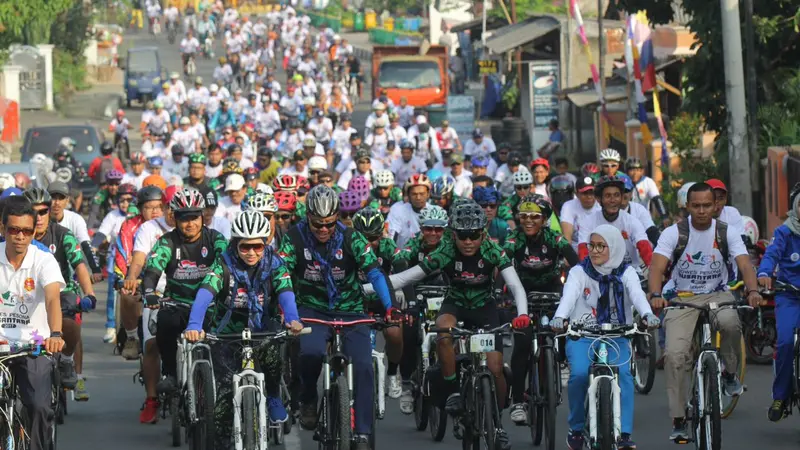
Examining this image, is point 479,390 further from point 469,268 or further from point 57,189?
point 57,189

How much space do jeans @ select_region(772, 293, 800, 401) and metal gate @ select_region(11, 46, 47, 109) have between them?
41566 millimetres

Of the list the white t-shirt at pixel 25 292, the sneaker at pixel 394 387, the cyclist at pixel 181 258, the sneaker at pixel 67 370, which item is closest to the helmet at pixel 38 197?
the cyclist at pixel 181 258

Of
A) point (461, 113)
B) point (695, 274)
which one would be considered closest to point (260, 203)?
point (695, 274)

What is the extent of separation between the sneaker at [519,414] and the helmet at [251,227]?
97.7 inches

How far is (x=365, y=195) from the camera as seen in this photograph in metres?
18.1

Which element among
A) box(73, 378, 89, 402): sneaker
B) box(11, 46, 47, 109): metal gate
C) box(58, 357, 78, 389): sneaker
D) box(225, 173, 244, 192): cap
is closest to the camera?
box(58, 357, 78, 389): sneaker

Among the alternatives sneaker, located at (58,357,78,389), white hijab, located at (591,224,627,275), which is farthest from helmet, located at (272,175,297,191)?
white hijab, located at (591,224,627,275)

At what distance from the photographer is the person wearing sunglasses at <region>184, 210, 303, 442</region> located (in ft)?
36.8

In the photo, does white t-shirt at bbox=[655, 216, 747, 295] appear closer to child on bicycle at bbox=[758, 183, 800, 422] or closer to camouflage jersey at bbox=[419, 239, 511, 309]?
child on bicycle at bbox=[758, 183, 800, 422]

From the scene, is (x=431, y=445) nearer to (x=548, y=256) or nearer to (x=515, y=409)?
(x=515, y=409)

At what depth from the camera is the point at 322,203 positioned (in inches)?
454

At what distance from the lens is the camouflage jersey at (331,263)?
11.6 metres

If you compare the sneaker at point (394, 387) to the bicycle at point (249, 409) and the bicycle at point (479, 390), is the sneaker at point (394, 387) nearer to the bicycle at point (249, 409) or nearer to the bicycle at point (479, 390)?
the bicycle at point (479, 390)

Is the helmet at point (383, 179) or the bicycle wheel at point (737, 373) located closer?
the bicycle wheel at point (737, 373)
